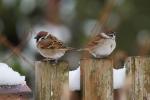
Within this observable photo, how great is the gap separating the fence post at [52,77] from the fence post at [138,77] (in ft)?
1.05

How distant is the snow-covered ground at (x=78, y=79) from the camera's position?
3045 millimetres

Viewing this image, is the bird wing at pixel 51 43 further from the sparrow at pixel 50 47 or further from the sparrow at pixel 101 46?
the sparrow at pixel 101 46

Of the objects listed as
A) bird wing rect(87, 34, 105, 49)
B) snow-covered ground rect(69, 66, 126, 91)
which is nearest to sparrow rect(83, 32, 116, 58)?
bird wing rect(87, 34, 105, 49)

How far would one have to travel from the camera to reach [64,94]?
300cm

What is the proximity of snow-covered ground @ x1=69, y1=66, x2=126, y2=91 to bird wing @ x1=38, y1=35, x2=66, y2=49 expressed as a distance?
322 mm

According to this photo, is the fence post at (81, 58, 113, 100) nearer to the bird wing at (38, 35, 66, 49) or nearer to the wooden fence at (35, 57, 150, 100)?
the wooden fence at (35, 57, 150, 100)

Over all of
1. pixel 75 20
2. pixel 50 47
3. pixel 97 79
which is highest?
pixel 75 20

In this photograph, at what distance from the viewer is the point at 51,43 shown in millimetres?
3492

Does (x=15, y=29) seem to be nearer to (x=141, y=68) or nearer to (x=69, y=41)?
(x=69, y=41)

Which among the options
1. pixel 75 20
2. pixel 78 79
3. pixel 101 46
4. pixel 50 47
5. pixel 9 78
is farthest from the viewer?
pixel 75 20

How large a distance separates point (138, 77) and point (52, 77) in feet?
1.39

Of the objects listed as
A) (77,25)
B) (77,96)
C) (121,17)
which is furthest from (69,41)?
(77,96)

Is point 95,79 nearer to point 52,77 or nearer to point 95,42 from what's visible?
point 52,77

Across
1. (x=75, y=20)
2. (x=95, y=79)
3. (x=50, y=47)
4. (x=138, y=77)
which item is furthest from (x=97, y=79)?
(x=75, y=20)
